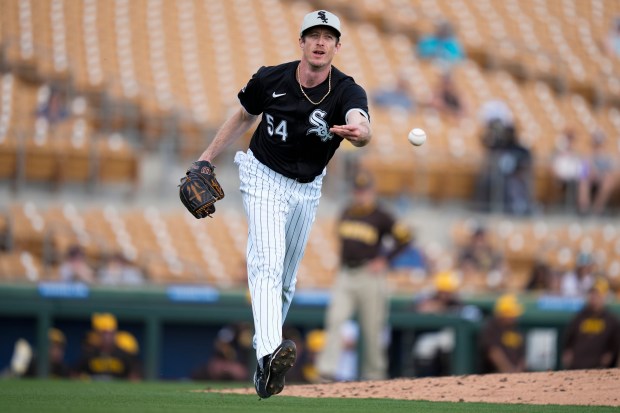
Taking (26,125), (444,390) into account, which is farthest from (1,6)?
(444,390)

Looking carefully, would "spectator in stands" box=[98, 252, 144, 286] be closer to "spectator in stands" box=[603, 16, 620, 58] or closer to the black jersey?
the black jersey

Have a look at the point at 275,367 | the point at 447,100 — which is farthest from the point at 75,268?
the point at 447,100

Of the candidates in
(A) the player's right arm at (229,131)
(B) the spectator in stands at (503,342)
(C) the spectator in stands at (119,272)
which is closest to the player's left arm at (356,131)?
(A) the player's right arm at (229,131)

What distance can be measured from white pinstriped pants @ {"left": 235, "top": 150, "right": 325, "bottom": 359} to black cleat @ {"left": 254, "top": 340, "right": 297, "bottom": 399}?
66 mm

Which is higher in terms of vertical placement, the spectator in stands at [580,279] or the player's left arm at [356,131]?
the player's left arm at [356,131]

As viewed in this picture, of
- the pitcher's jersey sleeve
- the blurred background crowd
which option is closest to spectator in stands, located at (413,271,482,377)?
the blurred background crowd

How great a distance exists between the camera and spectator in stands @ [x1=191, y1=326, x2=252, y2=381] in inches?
435

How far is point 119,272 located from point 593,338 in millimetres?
4444

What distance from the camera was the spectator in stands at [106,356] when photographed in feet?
35.2

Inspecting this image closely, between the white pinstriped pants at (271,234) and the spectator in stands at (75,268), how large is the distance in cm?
522

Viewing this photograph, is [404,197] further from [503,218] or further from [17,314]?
[17,314]

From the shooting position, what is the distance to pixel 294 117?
20.1 feet

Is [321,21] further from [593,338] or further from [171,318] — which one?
[593,338]

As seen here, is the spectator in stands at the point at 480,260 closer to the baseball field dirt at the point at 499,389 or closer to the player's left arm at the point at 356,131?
the baseball field dirt at the point at 499,389
